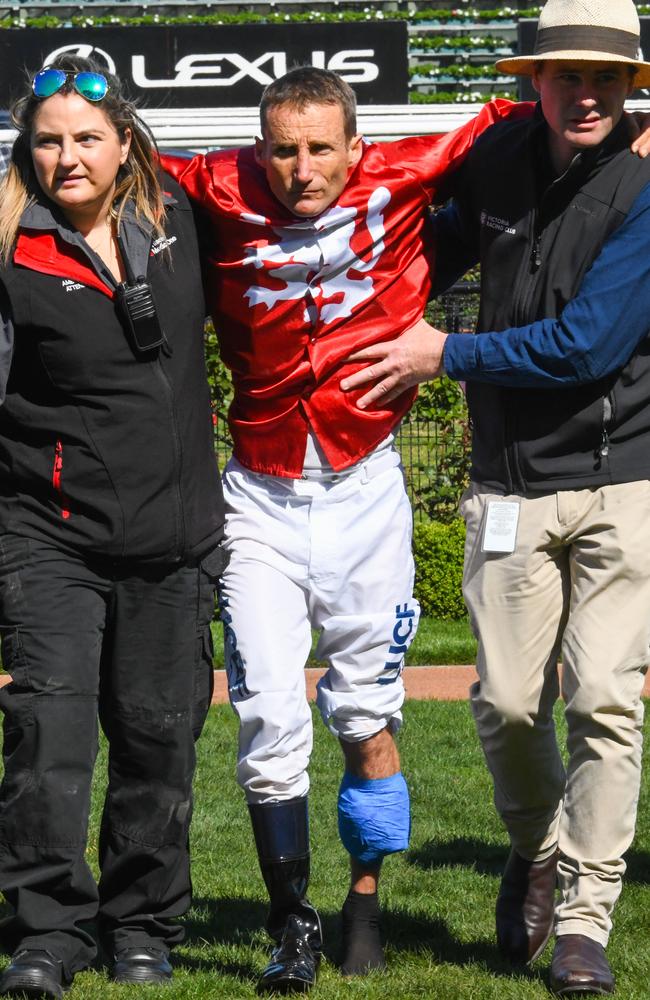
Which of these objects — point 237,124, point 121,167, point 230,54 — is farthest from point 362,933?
point 230,54

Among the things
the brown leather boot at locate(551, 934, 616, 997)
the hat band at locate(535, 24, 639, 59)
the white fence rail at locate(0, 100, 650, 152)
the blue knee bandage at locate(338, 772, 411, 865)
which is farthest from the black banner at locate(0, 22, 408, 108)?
the brown leather boot at locate(551, 934, 616, 997)

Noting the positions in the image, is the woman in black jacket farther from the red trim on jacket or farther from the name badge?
the name badge

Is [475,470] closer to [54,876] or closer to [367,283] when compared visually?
[367,283]

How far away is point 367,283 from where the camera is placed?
3934 millimetres

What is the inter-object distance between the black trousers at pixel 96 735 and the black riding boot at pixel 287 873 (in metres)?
0.23

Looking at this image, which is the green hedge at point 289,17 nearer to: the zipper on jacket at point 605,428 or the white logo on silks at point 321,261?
the white logo on silks at point 321,261

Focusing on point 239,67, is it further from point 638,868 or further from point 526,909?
point 526,909

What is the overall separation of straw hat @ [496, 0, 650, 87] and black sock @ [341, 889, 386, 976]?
229 cm

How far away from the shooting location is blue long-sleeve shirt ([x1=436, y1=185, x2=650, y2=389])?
3602 mm

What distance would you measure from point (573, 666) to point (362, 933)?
0.97 meters

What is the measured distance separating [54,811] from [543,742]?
1.29m

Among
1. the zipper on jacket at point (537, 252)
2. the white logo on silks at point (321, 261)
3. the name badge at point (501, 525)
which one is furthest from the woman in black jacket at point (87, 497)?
the zipper on jacket at point (537, 252)

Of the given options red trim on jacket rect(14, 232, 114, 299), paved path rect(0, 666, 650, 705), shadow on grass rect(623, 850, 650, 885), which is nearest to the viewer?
red trim on jacket rect(14, 232, 114, 299)

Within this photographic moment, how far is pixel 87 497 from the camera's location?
3.62m
